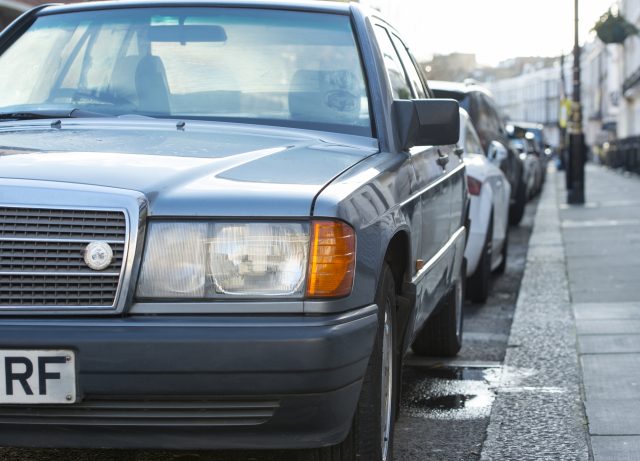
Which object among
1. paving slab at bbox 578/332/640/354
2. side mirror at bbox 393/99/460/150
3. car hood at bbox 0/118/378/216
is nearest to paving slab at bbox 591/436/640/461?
side mirror at bbox 393/99/460/150

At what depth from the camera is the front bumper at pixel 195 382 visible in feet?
10.4

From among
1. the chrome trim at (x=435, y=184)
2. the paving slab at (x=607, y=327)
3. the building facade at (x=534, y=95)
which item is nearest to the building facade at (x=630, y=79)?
the paving slab at (x=607, y=327)

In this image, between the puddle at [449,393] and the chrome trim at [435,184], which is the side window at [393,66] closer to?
the chrome trim at [435,184]

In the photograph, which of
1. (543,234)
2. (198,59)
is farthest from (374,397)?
(543,234)

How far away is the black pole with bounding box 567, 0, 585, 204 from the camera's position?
24031 millimetres

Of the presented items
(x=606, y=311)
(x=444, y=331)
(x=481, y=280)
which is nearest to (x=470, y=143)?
(x=481, y=280)

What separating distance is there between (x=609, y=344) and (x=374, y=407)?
12.5 ft

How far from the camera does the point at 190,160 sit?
12.1 feet

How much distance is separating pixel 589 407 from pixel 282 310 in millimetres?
2586

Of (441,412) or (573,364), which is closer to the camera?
(441,412)

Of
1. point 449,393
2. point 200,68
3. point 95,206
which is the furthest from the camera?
point 449,393

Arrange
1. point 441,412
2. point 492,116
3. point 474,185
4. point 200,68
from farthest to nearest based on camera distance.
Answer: point 492,116 < point 474,185 < point 441,412 < point 200,68

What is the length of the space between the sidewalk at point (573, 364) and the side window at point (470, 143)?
3.85 ft

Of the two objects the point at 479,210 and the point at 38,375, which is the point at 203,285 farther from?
the point at 479,210
